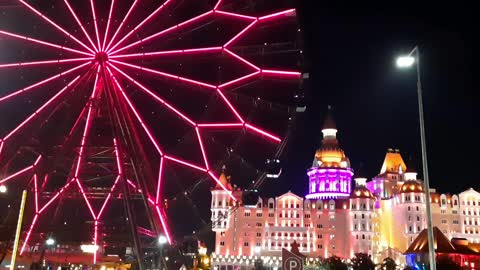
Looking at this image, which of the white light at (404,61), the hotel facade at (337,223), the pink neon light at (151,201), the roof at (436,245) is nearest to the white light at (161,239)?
the pink neon light at (151,201)

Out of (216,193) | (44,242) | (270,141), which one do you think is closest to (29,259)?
(44,242)

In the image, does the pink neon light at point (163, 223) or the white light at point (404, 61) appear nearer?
the white light at point (404, 61)

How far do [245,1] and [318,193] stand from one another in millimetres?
119710

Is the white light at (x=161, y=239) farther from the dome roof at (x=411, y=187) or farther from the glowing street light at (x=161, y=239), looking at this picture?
the dome roof at (x=411, y=187)

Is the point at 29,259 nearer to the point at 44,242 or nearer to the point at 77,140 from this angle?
the point at 44,242

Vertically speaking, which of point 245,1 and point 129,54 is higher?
point 245,1

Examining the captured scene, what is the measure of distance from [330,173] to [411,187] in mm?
22829

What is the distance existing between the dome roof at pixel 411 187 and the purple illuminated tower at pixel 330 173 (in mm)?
14008

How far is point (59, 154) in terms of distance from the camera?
3111 centimetres

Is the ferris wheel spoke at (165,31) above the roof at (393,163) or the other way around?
the other way around

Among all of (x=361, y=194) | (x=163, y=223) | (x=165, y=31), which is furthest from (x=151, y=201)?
(x=361, y=194)

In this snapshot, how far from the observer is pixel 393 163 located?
163 metres

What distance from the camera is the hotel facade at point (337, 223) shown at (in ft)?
412

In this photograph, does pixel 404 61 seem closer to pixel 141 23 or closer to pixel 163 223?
pixel 163 223
